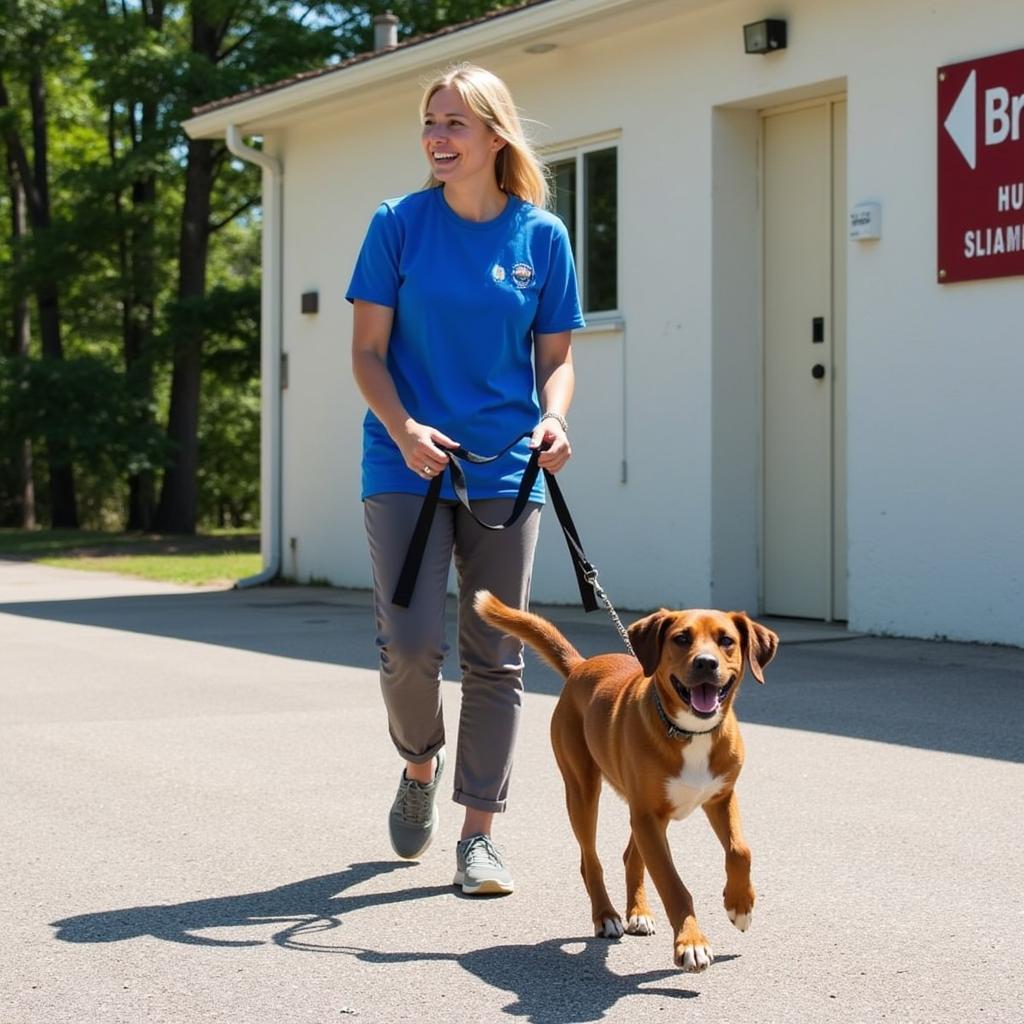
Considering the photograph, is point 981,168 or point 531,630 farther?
point 981,168

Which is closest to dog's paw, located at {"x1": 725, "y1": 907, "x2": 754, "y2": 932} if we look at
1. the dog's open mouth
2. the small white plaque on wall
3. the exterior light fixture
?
the dog's open mouth

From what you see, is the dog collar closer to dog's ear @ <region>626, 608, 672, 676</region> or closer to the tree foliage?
dog's ear @ <region>626, 608, 672, 676</region>

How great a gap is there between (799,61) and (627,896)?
825cm

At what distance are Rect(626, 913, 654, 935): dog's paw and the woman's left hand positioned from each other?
1139 mm

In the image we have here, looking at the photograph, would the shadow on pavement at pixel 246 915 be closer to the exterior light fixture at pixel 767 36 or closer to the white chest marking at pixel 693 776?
the white chest marking at pixel 693 776

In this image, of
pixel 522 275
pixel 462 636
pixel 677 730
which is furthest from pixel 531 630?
pixel 522 275

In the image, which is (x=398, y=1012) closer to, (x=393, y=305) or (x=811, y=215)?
(x=393, y=305)

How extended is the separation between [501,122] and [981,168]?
6078mm

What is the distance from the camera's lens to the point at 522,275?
15.2 feet

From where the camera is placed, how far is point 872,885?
4637 millimetres

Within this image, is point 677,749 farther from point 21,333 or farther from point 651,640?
point 21,333

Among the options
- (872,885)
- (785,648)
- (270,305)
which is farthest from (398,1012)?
(270,305)

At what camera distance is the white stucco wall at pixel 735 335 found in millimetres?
10102

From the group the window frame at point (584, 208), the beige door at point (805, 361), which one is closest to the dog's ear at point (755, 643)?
the beige door at point (805, 361)
